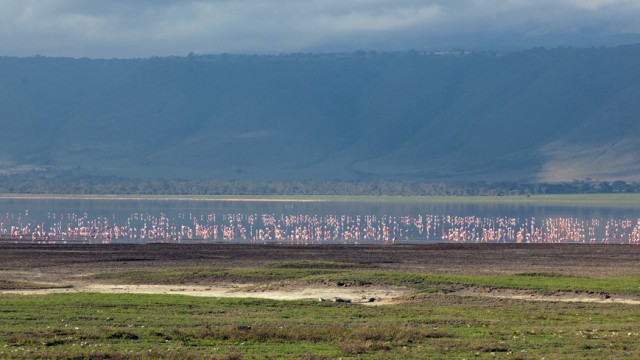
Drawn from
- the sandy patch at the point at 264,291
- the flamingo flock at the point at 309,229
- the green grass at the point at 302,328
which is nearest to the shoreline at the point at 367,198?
the flamingo flock at the point at 309,229

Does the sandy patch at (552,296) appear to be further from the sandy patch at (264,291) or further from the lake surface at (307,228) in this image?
the lake surface at (307,228)

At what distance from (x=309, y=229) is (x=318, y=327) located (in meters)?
58.8

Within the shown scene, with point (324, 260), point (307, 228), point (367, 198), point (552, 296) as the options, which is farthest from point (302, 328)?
point (367, 198)

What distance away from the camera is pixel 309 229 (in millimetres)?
Answer: 86312

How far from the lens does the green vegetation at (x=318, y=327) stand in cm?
2403

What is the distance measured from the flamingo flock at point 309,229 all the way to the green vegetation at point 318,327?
3716cm

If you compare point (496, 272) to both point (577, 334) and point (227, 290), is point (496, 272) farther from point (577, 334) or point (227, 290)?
point (577, 334)

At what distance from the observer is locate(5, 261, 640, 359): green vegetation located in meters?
24.0

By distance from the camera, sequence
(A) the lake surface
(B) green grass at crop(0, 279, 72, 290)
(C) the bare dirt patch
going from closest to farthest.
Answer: (C) the bare dirt patch < (B) green grass at crop(0, 279, 72, 290) < (A) the lake surface

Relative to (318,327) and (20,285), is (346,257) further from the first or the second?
(318,327)

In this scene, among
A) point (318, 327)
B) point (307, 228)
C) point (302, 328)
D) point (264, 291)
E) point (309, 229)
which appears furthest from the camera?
point (307, 228)

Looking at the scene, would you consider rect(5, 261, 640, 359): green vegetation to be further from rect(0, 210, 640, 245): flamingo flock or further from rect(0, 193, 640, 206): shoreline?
rect(0, 193, 640, 206): shoreline

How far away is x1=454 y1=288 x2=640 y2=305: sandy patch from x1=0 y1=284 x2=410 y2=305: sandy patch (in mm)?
2028

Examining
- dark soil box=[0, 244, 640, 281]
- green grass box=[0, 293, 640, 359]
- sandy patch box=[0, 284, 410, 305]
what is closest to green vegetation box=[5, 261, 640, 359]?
green grass box=[0, 293, 640, 359]
